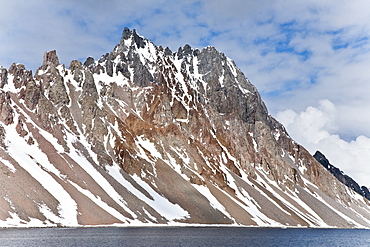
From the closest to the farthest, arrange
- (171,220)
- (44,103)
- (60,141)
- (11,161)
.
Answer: (11,161), (171,220), (60,141), (44,103)

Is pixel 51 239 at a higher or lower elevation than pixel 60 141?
lower

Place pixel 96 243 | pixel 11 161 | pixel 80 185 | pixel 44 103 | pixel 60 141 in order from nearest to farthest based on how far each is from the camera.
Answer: pixel 96 243 → pixel 11 161 → pixel 80 185 → pixel 60 141 → pixel 44 103

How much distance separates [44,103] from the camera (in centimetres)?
19662

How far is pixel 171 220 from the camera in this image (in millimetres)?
166250

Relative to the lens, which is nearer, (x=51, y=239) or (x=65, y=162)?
(x=51, y=239)

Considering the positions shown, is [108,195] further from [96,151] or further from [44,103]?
[44,103]

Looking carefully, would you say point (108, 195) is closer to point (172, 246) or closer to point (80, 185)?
point (80, 185)

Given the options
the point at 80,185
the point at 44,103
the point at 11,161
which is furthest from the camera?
the point at 44,103

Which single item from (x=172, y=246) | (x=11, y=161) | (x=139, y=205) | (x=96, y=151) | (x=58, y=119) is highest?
(x=58, y=119)

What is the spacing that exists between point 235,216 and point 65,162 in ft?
276

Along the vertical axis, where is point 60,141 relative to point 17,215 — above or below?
above

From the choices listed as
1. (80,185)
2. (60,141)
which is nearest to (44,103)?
(60,141)

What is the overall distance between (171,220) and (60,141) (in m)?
61.2

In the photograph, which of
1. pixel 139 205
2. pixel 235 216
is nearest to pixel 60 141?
pixel 139 205
